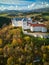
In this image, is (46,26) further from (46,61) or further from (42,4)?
(42,4)

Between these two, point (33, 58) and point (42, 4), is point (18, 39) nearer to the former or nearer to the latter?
point (33, 58)

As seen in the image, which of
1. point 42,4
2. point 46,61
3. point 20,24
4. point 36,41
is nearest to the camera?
point 46,61

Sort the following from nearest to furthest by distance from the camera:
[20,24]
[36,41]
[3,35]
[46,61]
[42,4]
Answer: [46,61], [36,41], [3,35], [20,24], [42,4]

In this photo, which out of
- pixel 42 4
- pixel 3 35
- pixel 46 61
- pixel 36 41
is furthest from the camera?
pixel 42 4

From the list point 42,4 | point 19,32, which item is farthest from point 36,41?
point 42,4

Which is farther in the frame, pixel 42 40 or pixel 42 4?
pixel 42 4

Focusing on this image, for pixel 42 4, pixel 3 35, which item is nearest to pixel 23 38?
pixel 3 35

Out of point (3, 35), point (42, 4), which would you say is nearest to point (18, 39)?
point (3, 35)

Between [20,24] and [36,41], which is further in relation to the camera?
[20,24]
